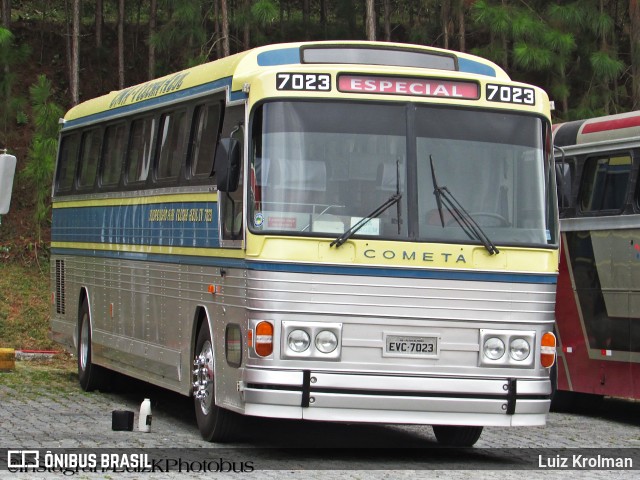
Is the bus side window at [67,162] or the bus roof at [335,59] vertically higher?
the bus roof at [335,59]

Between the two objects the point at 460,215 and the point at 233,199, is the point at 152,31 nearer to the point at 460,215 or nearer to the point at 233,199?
the point at 233,199

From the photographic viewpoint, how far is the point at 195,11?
28.1 m

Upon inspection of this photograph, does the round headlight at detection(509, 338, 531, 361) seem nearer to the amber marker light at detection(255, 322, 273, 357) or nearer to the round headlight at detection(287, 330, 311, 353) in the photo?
the round headlight at detection(287, 330, 311, 353)

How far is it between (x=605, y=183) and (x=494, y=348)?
17.6 feet

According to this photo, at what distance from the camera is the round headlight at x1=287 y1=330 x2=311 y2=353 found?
35.6 feet

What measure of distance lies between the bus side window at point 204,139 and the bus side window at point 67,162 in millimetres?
5315

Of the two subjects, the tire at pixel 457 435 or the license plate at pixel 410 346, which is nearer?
the license plate at pixel 410 346

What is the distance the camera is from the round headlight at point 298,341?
10859mm

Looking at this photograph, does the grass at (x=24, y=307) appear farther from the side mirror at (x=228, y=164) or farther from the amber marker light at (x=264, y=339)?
the amber marker light at (x=264, y=339)

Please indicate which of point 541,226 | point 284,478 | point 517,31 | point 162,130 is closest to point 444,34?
point 517,31

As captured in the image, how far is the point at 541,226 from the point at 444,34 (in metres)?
16.3

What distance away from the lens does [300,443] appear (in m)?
12.5

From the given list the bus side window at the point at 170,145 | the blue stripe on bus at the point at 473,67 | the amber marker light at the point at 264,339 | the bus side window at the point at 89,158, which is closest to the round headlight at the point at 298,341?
the amber marker light at the point at 264,339
